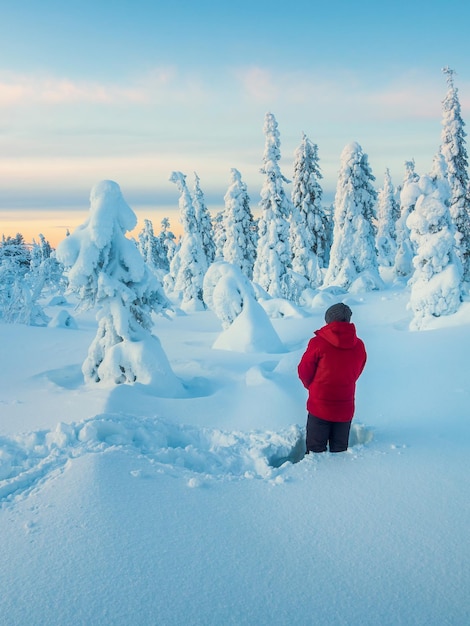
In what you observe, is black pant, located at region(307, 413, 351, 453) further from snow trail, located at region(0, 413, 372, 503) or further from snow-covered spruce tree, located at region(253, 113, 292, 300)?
snow-covered spruce tree, located at region(253, 113, 292, 300)

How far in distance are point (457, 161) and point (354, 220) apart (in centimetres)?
893

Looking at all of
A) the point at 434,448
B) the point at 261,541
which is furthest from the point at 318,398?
the point at 261,541

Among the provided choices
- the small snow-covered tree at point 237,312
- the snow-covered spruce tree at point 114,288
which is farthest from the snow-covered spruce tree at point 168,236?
the snow-covered spruce tree at point 114,288

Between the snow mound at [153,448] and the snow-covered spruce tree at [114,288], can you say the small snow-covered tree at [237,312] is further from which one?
the snow mound at [153,448]

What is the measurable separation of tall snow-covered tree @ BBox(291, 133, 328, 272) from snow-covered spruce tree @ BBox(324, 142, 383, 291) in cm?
191

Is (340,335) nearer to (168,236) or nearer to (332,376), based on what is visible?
(332,376)

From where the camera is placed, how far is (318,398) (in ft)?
16.1

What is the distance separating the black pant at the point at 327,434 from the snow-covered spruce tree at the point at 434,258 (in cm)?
1474

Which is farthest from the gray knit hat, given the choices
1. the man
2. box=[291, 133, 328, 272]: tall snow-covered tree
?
box=[291, 133, 328, 272]: tall snow-covered tree

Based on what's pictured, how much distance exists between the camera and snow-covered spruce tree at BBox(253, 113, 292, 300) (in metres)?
28.5

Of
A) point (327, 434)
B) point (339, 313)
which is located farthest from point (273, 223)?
point (327, 434)

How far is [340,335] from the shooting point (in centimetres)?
474

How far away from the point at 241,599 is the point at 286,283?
89.0 feet

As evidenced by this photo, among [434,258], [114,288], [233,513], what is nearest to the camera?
[233,513]
